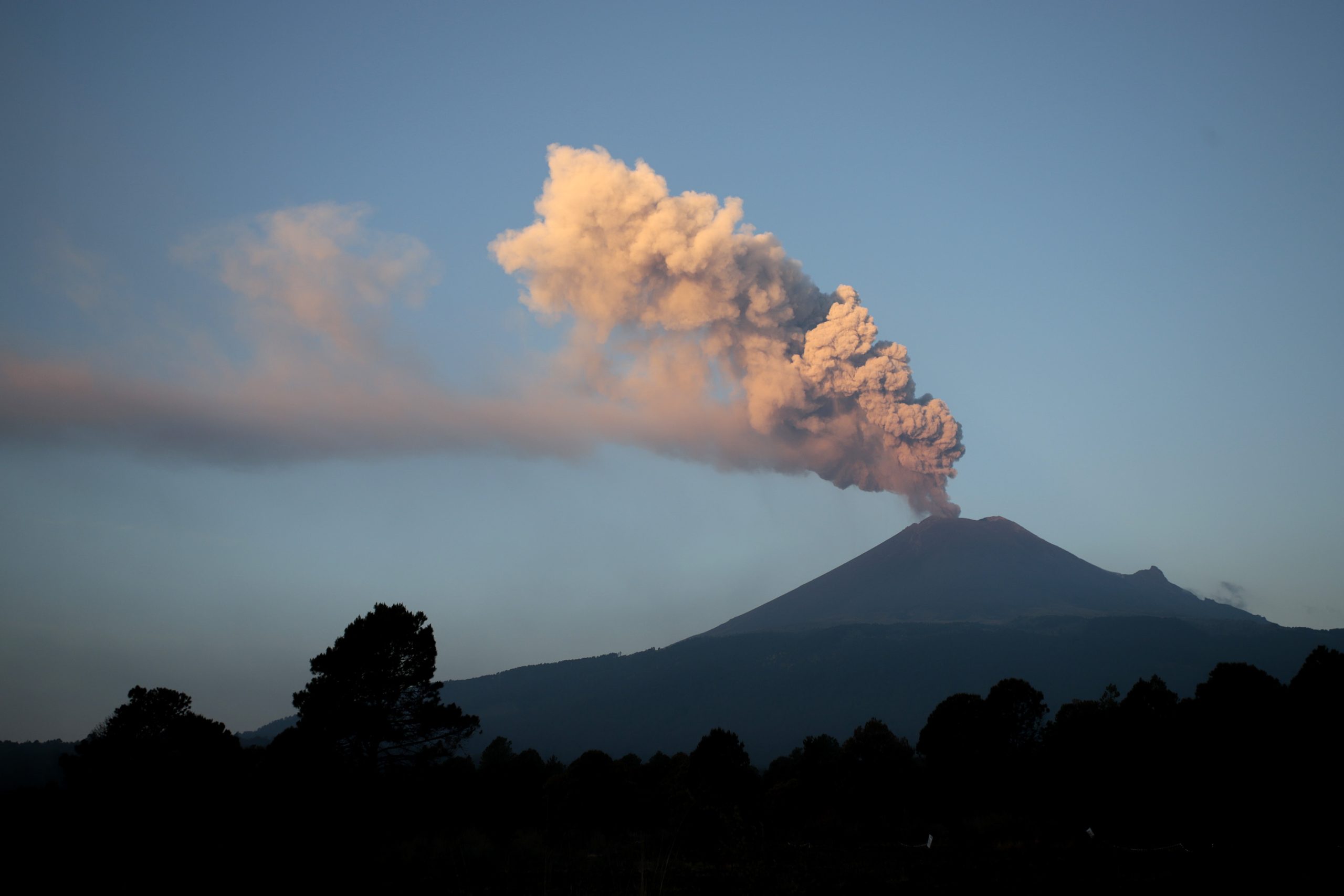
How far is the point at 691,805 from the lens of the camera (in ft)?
28.0

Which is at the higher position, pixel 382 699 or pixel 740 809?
pixel 382 699

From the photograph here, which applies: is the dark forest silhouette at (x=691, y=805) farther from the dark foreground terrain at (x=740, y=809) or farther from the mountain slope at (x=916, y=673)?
the mountain slope at (x=916, y=673)

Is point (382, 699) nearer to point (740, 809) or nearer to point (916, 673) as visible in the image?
point (740, 809)

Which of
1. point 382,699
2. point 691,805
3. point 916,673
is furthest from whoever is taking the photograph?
point 916,673

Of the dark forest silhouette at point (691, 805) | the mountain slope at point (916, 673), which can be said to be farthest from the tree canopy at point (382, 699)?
the mountain slope at point (916, 673)

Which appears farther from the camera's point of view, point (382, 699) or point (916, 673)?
point (916, 673)

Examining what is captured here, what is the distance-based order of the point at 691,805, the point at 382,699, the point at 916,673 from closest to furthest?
the point at 691,805, the point at 382,699, the point at 916,673

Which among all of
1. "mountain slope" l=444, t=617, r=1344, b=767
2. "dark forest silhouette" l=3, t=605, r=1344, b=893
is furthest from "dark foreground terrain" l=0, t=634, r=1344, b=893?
"mountain slope" l=444, t=617, r=1344, b=767

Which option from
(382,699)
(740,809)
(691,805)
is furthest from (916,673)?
(691,805)

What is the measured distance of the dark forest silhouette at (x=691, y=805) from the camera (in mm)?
14453

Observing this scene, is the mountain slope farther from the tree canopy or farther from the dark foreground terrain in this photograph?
the tree canopy

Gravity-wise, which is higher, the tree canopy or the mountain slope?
the tree canopy

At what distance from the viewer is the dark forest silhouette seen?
47.4 ft

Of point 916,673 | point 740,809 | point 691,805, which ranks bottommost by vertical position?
point 916,673
